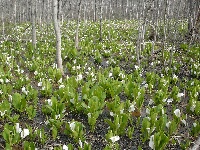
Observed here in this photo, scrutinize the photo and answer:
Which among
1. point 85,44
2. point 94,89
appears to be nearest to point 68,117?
point 94,89

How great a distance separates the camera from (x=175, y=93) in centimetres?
510

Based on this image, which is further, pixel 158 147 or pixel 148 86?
pixel 148 86

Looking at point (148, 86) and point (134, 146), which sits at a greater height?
point (148, 86)

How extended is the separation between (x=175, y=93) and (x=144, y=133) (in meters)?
1.74

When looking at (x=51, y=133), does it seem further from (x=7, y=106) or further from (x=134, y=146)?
(x=134, y=146)

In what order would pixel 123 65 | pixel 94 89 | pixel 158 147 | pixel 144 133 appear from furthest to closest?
pixel 123 65, pixel 94 89, pixel 144 133, pixel 158 147

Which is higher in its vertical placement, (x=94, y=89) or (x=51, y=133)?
(x=94, y=89)

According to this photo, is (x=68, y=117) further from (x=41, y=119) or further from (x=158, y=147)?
(x=158, y=147)

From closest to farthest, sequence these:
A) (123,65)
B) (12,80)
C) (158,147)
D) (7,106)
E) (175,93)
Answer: (158,147), (7,106), (175,93), (12,80), (123,65)

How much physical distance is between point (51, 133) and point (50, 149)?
465mm

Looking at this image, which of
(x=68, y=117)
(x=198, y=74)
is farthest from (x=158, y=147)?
(x=198, y=74)

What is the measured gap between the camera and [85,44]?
11273 millimetres

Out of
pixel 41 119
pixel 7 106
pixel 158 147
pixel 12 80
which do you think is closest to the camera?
pixel 158 147

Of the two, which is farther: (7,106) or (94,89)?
(94,89)
